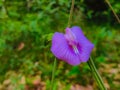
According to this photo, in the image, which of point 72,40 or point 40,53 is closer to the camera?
point 72,40

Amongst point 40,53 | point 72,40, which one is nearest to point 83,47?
point 72,40

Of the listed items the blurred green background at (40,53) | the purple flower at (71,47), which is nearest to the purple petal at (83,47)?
the purple flower at (71,47)

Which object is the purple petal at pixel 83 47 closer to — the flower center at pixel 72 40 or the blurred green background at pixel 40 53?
the flower center at pixel 72 40

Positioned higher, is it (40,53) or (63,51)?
(63,51)

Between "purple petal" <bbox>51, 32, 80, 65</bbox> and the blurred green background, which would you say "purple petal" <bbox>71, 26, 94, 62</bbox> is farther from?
the blurred green background

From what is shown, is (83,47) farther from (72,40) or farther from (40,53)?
(40,53)

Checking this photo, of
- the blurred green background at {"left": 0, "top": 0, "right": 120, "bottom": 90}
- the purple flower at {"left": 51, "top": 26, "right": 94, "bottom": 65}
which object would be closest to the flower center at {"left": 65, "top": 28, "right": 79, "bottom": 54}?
the purple flower at {"left": 51, "top": 26, "right": 94, "bottom": 65}
